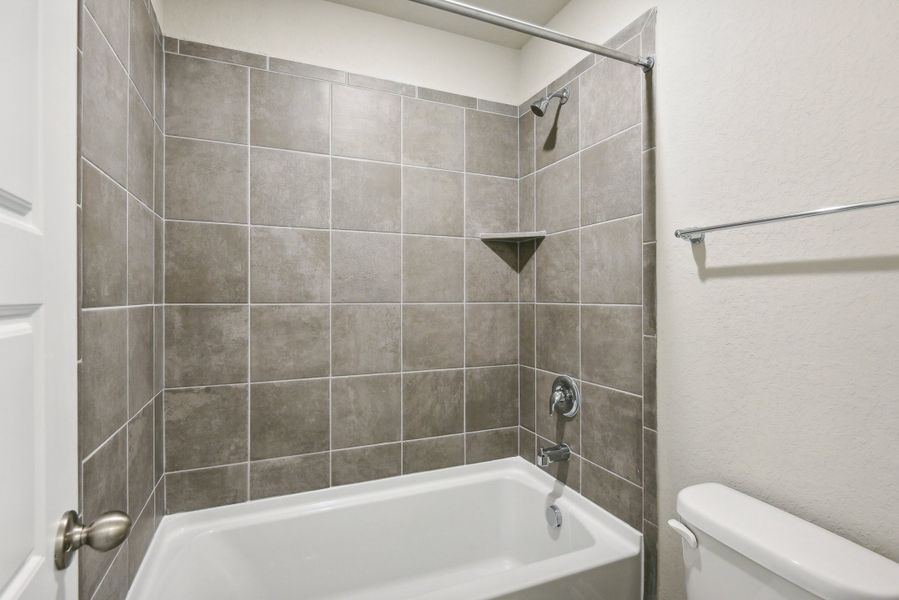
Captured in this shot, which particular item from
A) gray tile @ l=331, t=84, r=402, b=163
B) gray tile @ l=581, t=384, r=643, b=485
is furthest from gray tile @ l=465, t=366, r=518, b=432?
gray tile @ l=331, t=84, r=402, b=163

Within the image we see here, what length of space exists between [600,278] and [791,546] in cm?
92

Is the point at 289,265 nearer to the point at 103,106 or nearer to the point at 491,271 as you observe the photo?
the point at 103,106

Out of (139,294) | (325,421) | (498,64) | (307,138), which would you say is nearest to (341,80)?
(307,138)

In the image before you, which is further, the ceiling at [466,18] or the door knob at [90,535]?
the ceiling at [466,18]

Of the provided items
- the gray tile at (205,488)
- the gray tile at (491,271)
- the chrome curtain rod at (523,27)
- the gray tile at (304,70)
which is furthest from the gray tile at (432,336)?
the chrome curtain rod at (523,27)

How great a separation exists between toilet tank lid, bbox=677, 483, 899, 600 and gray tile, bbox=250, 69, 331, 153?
1.70 meters

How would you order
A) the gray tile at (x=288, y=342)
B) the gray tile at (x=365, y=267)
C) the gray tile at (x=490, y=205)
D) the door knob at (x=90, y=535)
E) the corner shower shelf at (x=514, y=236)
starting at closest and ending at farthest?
the door knob at (x=90, y=535)
the gray tile at (x=288, y=342)
the gray tile at (x=365, y=267)
the corner shower shelf at (x=514, y=236)
the gray tile at (x=490, y=205)

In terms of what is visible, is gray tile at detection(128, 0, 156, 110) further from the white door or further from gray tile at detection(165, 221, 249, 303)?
the white door

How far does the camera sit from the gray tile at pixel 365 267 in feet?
5.69

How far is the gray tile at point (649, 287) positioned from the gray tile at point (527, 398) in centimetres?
69

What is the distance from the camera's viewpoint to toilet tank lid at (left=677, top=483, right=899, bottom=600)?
0.76m

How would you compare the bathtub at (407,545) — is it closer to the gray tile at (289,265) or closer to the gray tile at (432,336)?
the gray tile at (432,336)

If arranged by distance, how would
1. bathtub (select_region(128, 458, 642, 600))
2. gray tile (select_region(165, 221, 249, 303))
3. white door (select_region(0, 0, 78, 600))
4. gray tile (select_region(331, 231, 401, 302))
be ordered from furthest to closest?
gray tile (select_region(331, 231, 401, 302)) < gray tile (select_region(165, 221, 249, 303)) < bathtub (select_region(128, 458, 642, 600)) < white door (select_region(0, 0, 78, 600))

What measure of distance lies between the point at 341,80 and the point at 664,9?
1168 millimetres
